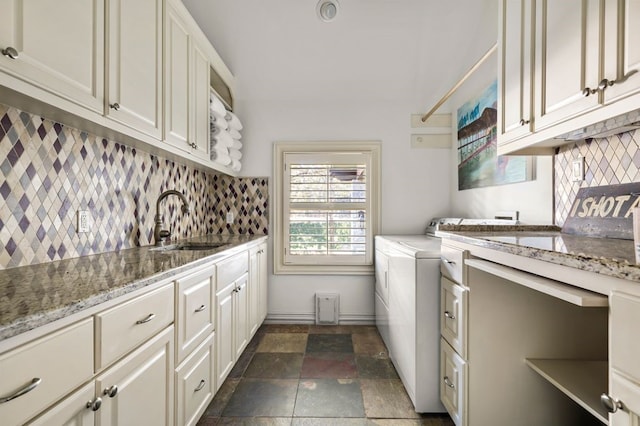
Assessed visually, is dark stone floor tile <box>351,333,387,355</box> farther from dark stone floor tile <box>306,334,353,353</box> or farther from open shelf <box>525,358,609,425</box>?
open shelf <box>525,358,609,425</box>

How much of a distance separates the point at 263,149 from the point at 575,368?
9.31ft

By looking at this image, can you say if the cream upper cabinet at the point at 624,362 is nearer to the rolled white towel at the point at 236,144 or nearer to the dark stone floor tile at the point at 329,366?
the dark stone floor tile at the point at 329,366

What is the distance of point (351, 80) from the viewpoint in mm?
2930

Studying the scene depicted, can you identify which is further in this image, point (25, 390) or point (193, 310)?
point (193, 310)

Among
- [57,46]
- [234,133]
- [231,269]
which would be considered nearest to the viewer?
[57,46]

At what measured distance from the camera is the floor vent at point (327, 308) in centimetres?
300

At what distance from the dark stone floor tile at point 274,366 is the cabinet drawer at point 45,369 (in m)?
1.48

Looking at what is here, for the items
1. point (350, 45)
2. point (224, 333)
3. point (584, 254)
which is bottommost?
point (224, 333)

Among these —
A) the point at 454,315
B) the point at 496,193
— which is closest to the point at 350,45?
the point at 496,193

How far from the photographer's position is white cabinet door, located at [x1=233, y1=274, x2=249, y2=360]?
203 cm

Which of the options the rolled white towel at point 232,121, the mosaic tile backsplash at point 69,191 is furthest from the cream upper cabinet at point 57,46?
the rolled white towel at point 232,121

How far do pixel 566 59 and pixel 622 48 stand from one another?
0.73ft

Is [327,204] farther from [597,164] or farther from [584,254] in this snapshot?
[584,254]

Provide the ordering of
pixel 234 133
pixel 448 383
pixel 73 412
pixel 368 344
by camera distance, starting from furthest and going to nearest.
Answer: pixel 234 133 < pixel 368 344 < pixel 448 383 < pixel 73 412
